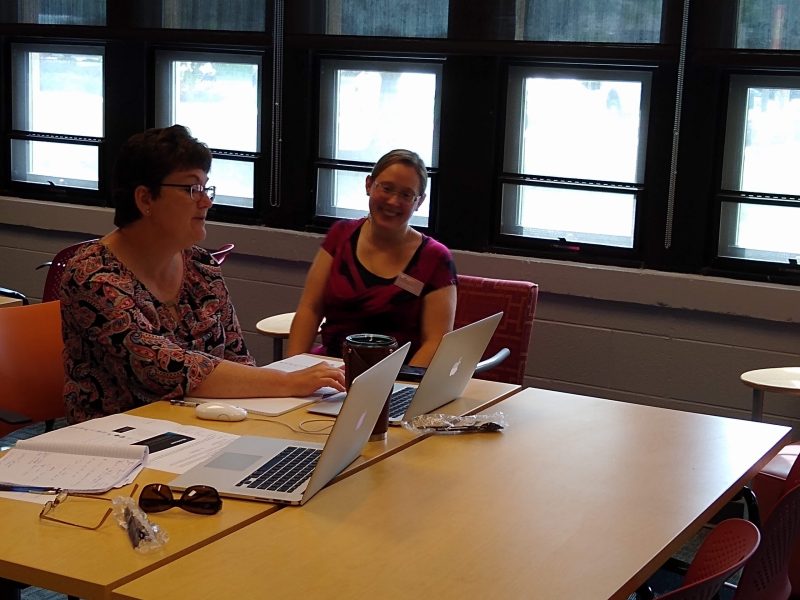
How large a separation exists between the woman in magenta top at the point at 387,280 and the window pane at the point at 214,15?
A: 1918 mm

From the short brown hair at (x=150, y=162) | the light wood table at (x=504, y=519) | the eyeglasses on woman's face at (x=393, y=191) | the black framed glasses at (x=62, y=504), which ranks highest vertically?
the short brown hair at (x=150, y=162)

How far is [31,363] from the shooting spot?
3244mm

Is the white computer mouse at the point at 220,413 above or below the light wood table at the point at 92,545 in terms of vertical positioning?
above

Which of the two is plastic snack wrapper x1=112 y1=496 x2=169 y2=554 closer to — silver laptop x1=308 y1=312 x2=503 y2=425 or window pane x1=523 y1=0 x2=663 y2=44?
silver laptop x1=308 y1=312 x2=503 y2=425

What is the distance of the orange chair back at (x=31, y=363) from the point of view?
3.21 meters

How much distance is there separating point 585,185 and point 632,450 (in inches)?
92.2

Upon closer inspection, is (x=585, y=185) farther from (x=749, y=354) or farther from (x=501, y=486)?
(x=501, y=486)

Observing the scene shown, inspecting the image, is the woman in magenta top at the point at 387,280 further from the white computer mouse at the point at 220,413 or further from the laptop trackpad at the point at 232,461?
the laptop trackpad at the point at 232,461

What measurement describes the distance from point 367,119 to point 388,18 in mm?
469

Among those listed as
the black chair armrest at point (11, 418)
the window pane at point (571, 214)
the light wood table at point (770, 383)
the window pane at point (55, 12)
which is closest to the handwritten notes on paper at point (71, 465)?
the black chair armrest at point (11, 418)

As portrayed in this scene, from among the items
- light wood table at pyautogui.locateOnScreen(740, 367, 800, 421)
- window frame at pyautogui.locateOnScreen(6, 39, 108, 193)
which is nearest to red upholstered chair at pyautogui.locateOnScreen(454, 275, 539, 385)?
light wood table at pyautogui.locateOnScreen(740, 367, 800, 421)

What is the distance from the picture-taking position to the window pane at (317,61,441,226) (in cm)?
509

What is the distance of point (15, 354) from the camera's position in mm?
3219

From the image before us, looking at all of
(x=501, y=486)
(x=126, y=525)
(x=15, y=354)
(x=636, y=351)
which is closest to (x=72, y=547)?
(x=126, y=525)
